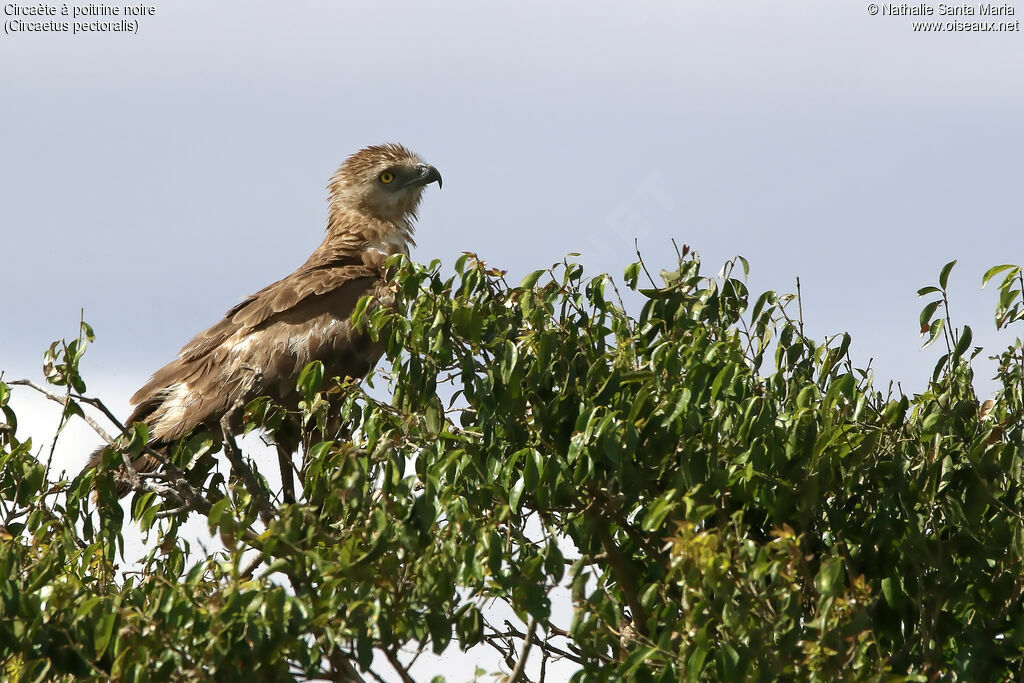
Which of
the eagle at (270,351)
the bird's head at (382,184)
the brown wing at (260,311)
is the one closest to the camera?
the eagle at (270,351)

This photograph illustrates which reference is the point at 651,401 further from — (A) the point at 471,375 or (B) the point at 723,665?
(B) the point at 723,665

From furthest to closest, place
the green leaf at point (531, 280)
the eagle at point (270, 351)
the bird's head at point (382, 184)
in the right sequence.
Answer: the bird's head at point (382, 184)
the eagle at point (270, 351)
the green leaf at point (531, 280)

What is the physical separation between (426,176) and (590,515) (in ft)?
22.2

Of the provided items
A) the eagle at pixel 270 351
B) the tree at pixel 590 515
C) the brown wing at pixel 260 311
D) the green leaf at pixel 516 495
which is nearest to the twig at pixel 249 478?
the tree at pixel 590 515

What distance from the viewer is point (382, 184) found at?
11852 mm

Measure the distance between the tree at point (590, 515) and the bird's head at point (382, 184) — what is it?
5.61 meters

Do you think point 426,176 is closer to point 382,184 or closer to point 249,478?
point 382,184

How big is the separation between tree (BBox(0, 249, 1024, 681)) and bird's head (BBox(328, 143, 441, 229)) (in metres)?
5.61

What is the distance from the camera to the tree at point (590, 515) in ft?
14.3

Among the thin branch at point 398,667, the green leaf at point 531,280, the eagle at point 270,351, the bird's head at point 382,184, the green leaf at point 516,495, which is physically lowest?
the thin branch at point 398,667

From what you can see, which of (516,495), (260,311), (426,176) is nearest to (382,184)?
(426,176)

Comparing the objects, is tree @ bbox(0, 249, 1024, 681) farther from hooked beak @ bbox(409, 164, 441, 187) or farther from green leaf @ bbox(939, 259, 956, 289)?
hooked beak @ bbox(409, 164, 441, 187)

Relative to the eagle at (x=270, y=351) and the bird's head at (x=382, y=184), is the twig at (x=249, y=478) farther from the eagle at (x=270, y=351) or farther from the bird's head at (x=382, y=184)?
the bird's head at (x=382, y=184)

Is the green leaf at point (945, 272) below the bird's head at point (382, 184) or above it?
below
